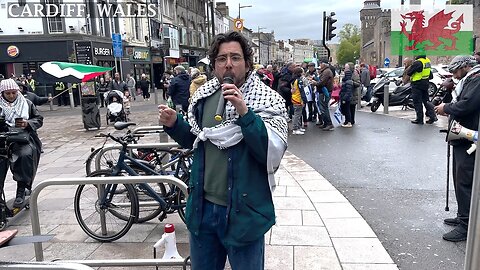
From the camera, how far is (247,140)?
198cm

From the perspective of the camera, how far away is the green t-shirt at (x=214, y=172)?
2.13 meters

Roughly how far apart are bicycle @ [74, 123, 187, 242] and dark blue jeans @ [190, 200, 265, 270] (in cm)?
199

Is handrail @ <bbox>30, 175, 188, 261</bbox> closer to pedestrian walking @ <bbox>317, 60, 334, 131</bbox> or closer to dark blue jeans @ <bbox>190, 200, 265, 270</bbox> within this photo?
dark blue jeans @ <bbox>190, 200, 265, 270</bbox>

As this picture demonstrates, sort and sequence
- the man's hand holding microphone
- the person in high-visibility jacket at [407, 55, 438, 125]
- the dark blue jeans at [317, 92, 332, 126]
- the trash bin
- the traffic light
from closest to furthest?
1. the man's hand holding microphone
2. the person in high-visibility jacket at [407, 55, 438, 125]
3. the dark blue jeans at [317, 92, 332, 126]
4. the trash bin
5. the traffic light

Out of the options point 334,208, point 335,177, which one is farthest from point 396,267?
point 335,177

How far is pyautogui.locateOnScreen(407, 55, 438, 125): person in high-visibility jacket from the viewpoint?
10.6 metres

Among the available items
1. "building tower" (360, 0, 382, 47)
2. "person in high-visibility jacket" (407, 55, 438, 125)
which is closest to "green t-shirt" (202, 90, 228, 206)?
"person in high-visibility jacket" (407, 55, 438, 125)

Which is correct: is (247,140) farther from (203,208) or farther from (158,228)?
(158,228)

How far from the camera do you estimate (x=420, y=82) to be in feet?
35.4

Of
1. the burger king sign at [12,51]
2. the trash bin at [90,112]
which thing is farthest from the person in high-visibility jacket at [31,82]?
the trash bin at [90,112]

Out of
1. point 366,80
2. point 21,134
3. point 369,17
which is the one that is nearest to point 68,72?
point 21,134

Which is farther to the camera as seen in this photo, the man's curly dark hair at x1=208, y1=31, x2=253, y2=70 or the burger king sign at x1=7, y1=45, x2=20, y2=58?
the burger king sign at x1=7, y1=45, x2=20, y2=58

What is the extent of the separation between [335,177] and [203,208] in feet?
15.3

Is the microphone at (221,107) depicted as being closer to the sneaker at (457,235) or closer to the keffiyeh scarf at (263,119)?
the keffiyeh scarf at (263,119)
